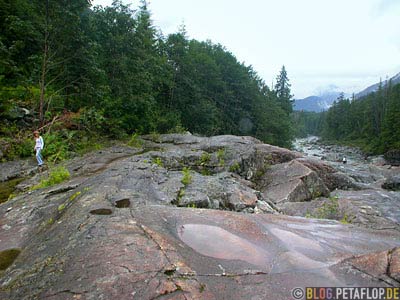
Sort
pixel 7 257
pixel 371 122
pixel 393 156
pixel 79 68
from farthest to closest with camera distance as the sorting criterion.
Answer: pixel 371 122 → pixel 393 156 → pixel 79 68 → pixel 7 257

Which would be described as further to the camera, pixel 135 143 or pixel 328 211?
pixel 135 143

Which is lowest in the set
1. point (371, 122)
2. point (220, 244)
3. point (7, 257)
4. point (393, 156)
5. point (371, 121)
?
point (393, 156)

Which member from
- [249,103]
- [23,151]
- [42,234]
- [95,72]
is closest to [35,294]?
[42,234]

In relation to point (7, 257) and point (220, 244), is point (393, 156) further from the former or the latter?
point (7, 257)

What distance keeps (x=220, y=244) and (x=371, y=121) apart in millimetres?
84280

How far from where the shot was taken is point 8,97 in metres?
15.3

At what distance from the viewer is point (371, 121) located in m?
74.6

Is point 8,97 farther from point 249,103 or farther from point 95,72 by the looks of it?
point 249,103

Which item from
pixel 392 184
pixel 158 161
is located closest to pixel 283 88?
pixel 392 184

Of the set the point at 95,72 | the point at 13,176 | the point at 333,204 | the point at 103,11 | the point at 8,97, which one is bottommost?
the point at 333,204

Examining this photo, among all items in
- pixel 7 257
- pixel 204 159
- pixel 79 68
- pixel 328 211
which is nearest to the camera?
pixel 7 257

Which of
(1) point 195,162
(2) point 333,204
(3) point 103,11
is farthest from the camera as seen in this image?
(3) point 103,11

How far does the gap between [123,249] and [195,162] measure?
8.50m

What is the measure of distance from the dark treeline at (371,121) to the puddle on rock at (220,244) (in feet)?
175
